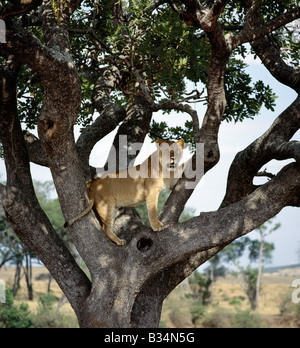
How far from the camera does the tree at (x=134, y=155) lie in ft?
17.4

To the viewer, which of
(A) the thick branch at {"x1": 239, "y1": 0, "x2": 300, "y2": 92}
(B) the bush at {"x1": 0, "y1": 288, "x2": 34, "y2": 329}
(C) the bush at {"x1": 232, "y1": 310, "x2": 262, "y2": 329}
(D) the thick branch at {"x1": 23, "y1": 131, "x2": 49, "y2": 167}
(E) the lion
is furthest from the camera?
(C) the bush at {"x1": 232, "y1": 310, "x2": 262, "y2": 329}

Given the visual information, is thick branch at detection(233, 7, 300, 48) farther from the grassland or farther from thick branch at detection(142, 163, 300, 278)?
the grassland

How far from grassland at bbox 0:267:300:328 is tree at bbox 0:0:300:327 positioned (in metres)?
13.7

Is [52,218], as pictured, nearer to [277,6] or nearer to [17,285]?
[17,285]

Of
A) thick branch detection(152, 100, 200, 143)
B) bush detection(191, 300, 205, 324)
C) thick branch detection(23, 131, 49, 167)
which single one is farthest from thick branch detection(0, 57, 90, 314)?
bush detection(191, 300, 205, 324)

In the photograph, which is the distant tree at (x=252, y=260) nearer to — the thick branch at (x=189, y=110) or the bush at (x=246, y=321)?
the bush at (x=246, y=321)

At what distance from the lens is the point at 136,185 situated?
18.9ft

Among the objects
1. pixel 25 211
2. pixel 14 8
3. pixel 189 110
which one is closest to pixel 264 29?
pixel 189 110

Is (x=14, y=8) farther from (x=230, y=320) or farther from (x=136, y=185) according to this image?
(x=230, y=320)

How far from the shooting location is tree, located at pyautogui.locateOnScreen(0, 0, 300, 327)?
5.31 m

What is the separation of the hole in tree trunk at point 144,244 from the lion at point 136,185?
0.71ft

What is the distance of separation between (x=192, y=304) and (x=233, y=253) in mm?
6980

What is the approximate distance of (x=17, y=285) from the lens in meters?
27.7
